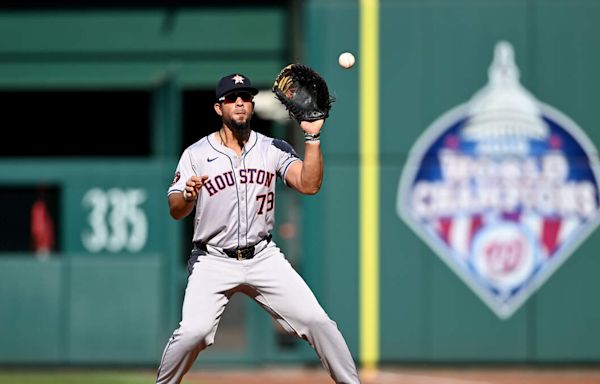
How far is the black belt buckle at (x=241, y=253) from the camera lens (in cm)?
746

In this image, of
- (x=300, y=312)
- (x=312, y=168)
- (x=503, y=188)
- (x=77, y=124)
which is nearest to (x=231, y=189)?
(x=312, y=168)

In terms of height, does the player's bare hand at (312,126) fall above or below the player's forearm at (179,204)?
above

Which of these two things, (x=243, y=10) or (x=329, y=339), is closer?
(x=329, y=339)

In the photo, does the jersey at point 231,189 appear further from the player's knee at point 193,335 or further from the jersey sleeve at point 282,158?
the player's knee at point 193,335

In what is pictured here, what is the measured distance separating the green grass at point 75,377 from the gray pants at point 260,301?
4244 millimetres

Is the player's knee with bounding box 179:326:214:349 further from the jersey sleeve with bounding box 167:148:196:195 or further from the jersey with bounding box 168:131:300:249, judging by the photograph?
the jersey sleeve with bounding box 167:148:196:195

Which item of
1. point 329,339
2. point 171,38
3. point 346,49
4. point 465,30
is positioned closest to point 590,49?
point 465,30

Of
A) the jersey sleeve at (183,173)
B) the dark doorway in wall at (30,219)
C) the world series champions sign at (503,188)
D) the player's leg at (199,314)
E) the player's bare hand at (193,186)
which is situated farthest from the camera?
the dark doorway in wall at (30,219)

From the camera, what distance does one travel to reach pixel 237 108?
739 centimetres

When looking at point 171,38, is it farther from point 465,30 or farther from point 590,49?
point 590,49

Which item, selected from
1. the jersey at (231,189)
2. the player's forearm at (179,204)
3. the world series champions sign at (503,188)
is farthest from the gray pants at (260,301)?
the world series champions sign at (503,188)

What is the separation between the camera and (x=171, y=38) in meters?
12.9

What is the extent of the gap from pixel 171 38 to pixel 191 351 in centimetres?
621

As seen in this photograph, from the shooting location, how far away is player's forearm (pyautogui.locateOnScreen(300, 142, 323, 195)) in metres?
7.18
